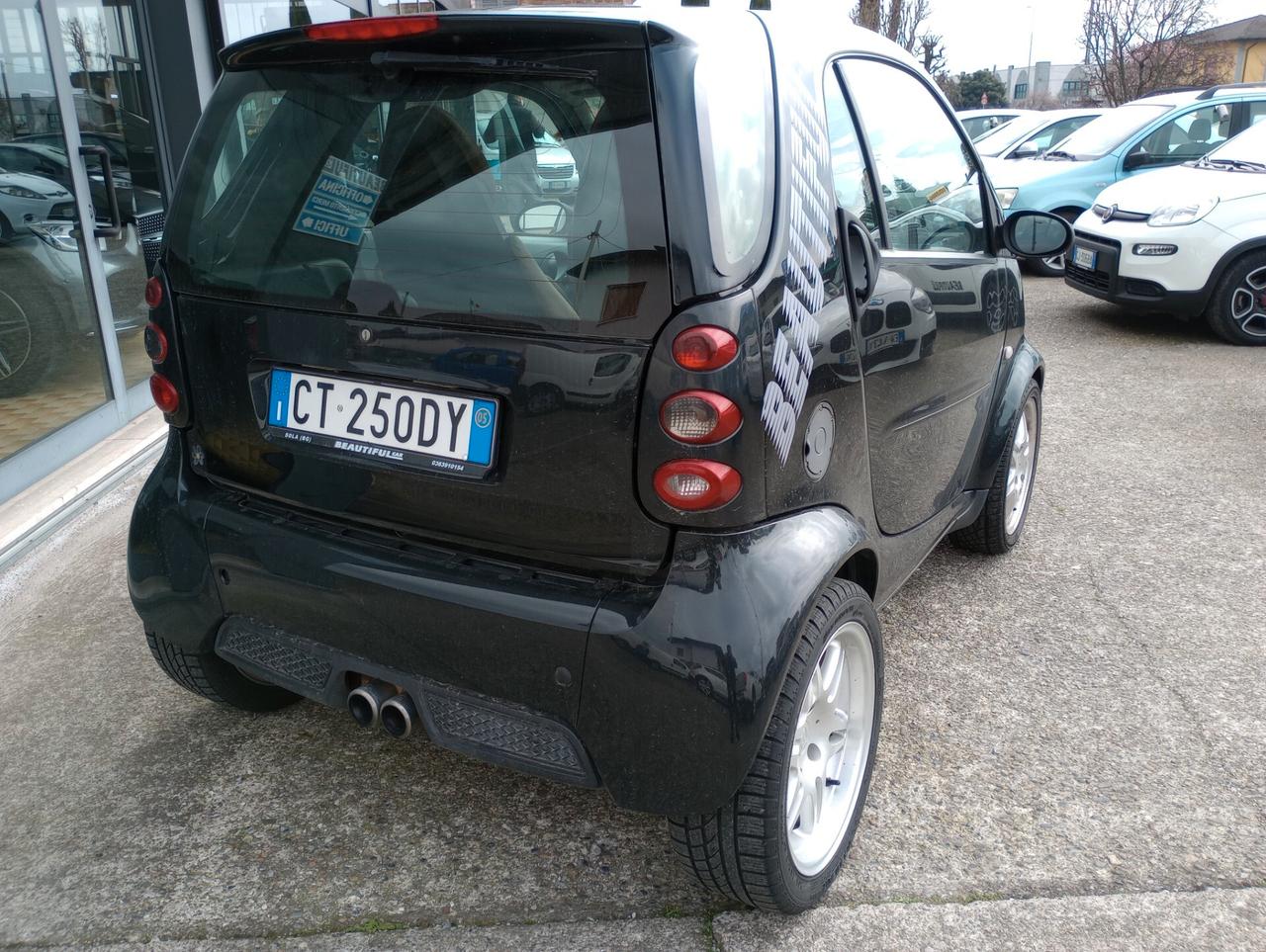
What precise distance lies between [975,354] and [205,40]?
16.7ft

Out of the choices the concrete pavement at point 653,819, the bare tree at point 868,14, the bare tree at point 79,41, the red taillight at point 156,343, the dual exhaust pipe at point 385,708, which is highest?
the bare tree at point 868,14

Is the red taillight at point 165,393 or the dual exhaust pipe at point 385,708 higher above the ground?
the red taillight at point 165,393

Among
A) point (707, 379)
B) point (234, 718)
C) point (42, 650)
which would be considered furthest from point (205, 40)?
point (707, 379)

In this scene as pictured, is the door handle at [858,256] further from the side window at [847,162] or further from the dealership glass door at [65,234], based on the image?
the dealership glass door at [65,234]

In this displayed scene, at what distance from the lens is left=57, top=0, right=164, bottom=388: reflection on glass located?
5086 mm

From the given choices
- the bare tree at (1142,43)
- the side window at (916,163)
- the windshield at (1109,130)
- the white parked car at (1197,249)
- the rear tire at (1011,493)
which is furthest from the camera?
the bare tree at (1142,43)

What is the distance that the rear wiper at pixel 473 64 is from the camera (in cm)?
190

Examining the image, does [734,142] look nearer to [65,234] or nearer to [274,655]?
[274,655]

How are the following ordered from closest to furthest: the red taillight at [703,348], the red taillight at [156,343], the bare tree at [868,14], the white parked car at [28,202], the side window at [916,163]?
the red taillight at [703,348] → the red taillight at [156,343] → the side window at [916,163] → the white parked car at [28,202] → the bare tree at [868,14]

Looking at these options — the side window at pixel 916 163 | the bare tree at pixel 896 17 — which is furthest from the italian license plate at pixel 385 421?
the bare tree at pixel 896 17

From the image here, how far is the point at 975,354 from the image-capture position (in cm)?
310

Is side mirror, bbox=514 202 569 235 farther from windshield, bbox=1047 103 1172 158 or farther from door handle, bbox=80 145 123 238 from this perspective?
windshield, bbox=1047 103 1172 158

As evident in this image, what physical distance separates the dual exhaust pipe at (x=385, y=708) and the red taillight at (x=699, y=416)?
0.79 meters

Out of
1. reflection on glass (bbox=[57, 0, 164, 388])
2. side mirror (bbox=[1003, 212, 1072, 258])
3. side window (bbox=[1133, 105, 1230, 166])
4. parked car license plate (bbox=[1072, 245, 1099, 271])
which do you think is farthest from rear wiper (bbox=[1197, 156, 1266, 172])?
reflection on glass (bbox=[57, 0, 164, 388])
